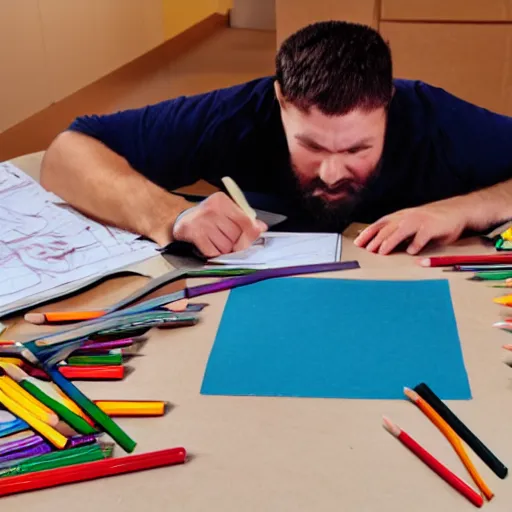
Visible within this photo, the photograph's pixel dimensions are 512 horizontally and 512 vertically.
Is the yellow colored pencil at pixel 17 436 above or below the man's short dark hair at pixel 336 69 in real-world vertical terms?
below

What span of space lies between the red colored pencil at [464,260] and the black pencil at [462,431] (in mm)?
237

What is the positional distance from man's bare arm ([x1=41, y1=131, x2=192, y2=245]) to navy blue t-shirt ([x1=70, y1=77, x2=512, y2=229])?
3 centimetres

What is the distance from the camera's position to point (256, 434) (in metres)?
0.46

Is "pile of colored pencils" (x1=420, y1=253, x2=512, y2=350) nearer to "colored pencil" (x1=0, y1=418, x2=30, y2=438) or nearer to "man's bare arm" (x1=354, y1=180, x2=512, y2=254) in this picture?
"man's bare arm" (x1=354, y1=180, x2=512, y2=254)

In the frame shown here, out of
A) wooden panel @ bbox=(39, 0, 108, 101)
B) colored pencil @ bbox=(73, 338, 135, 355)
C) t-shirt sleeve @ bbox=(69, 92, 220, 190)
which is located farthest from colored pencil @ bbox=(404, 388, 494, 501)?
wooden panel @ bbox=(39, 0, 108, 101)

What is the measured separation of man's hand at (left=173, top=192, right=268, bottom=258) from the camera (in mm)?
755

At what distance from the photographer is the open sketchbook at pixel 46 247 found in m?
0.69

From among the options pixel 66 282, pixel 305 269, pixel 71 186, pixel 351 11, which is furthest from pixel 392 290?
pixel 351 11

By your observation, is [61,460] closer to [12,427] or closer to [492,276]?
[12,427]

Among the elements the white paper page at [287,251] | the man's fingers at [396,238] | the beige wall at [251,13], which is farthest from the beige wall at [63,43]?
the man's fingers at [396,238]

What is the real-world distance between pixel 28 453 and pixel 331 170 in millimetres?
516

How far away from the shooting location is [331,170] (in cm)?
83

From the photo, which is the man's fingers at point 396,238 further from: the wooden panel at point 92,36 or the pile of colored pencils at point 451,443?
the wooden panel at point 92,36

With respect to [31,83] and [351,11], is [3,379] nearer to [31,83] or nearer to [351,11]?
[351,11]
